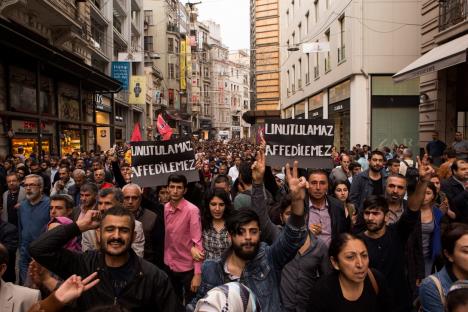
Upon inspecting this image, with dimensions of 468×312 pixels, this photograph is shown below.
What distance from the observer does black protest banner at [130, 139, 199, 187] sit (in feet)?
20.7

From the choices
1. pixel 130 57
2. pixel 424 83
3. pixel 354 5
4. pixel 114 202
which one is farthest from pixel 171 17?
pixel 114 202

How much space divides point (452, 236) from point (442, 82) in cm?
1259

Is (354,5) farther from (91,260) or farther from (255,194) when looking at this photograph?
(91,260)

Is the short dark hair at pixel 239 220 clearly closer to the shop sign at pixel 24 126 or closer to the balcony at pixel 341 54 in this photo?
the shop sign at pixel 24 126

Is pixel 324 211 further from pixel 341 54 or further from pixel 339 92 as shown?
pixel 339 92

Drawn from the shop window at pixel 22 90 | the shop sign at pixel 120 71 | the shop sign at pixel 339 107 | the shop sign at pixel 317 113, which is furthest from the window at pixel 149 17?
the shop window at pixel 22 90

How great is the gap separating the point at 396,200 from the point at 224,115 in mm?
98137

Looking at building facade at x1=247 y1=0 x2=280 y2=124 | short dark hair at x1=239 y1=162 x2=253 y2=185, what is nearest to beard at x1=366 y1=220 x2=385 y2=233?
short dark hair at x1=239 y1=162 x2=253 y2=185

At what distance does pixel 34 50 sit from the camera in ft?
46.4

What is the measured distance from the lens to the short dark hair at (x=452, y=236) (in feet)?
10.5

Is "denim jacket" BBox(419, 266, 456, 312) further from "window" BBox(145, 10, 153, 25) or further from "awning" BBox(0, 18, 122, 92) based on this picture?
"window" BBox(145, 10, 153, 25)

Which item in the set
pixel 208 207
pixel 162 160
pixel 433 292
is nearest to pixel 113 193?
pixel 208 207

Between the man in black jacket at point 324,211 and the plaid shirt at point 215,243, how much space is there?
0.88 meters

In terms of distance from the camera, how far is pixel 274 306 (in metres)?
3.15
